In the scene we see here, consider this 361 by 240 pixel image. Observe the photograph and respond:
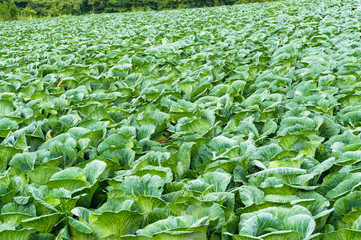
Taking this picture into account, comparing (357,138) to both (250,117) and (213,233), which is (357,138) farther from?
(213,233)

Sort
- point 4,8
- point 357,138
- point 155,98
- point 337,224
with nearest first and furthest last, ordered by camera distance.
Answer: point 337,224 → point 357,138 → point 155,98 → point 4,8

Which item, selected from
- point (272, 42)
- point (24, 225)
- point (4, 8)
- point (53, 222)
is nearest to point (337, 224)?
point (53, 222)

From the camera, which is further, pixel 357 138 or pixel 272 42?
pixel 272 42

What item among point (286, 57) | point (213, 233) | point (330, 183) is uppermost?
point (286, 57)

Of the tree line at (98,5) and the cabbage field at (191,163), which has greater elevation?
the tree line at (98,5)

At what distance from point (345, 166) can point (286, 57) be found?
2.88 m

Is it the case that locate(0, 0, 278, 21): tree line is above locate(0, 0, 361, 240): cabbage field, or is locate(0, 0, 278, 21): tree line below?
above

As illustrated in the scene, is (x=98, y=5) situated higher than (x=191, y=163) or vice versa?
(x=98, y=5)

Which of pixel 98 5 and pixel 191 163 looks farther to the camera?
pixel 98 5

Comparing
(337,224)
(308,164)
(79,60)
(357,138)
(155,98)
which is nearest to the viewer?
(337,224)

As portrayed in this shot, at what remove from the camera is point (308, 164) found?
1.77 metres

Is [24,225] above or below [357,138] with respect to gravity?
below

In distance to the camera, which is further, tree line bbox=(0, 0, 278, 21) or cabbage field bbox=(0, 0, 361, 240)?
tree line bbox=(0, 0, 278, 21)

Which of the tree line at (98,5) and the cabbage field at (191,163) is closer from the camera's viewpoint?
the cabbage field at (191,163)
